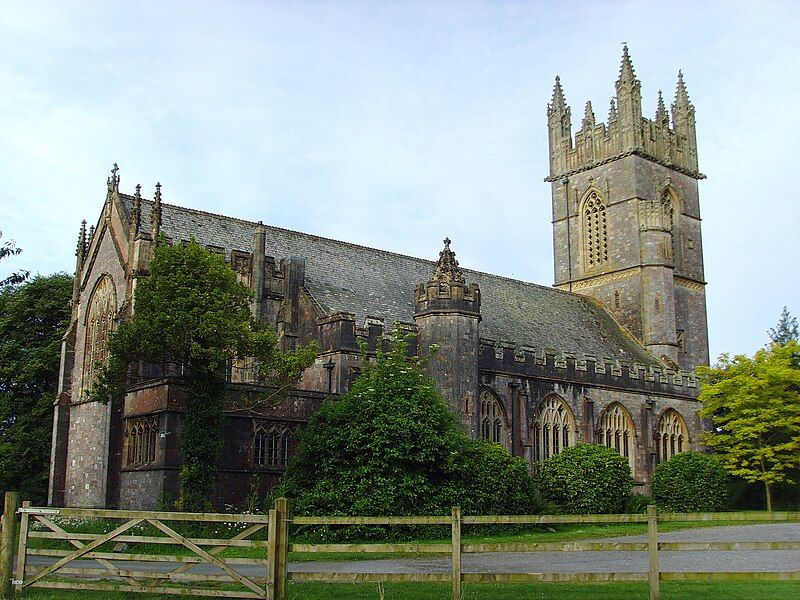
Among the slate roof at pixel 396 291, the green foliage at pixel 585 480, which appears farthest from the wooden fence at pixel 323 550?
the green foliage at pixel 585 480

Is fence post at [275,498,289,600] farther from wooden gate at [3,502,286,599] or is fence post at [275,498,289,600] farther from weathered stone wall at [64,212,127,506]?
weathered stone wall at [64,212,127,506]

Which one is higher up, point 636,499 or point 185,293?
point 185,293

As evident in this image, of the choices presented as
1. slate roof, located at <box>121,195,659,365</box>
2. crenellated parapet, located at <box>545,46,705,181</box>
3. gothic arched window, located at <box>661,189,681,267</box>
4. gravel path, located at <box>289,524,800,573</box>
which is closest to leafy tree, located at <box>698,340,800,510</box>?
slate roof, located at <box>121,195,659,365</box>

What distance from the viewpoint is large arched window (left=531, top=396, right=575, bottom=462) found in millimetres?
40312

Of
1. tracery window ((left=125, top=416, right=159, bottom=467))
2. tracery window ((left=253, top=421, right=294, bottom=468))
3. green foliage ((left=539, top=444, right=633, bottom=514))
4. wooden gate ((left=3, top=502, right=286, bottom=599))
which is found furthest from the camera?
green foliage ((left=539, top=444, right=633, bottom=514))

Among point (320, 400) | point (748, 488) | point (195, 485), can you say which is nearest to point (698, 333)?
point (748, 488)

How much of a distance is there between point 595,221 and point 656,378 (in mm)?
13280

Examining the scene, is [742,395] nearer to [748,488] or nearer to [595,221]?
[748,488]

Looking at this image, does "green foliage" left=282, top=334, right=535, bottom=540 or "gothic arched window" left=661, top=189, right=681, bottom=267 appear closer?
"green foliage" left=282, top=334, right=535, bottom=540

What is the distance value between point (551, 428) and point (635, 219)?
58.7 ft

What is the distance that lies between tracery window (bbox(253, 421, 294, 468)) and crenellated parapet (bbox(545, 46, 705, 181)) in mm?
32504

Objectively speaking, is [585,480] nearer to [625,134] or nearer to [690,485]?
[690,485]

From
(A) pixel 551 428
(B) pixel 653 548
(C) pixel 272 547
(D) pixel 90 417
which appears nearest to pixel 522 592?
(B) pixel 653 548

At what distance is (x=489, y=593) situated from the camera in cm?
1445
